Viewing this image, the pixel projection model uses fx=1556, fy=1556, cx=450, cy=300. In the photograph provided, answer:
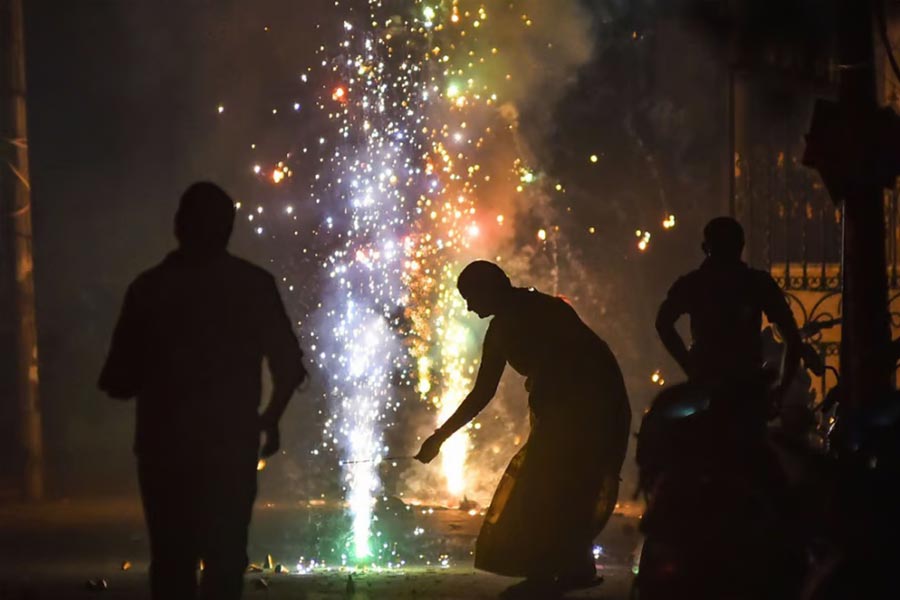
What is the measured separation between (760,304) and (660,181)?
9.66m

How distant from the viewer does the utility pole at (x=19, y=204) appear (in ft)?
37.8

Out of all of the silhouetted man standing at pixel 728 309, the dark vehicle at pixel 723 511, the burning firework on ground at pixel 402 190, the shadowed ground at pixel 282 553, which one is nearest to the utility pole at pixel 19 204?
the shadowed ground at pixel 282 553

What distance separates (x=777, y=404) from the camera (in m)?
6.59

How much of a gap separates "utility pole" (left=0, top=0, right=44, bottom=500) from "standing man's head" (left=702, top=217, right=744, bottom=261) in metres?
6.16

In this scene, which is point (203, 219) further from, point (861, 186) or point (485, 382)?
point (861, 186)

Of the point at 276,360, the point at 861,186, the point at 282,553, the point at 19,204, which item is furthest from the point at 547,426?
the point at 19,204

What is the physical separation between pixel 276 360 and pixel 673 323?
2638 millimetres

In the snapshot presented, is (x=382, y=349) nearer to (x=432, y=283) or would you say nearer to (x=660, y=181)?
(x=432, y=283)

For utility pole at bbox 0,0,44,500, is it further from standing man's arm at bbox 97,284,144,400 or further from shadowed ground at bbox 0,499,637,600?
standing man's arm at bbox 97,284,144,400

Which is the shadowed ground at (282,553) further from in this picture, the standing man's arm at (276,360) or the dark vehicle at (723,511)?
the standing man's arm at (276,360)

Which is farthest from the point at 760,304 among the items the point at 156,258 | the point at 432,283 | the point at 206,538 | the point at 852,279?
the point at 156,258

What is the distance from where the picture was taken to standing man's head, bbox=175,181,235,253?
205 inches

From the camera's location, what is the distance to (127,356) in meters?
5.25

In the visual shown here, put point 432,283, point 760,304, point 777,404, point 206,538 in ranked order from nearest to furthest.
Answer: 1. point 206,538
2. point 777,404
3. point 760,304
4. point 432,283
